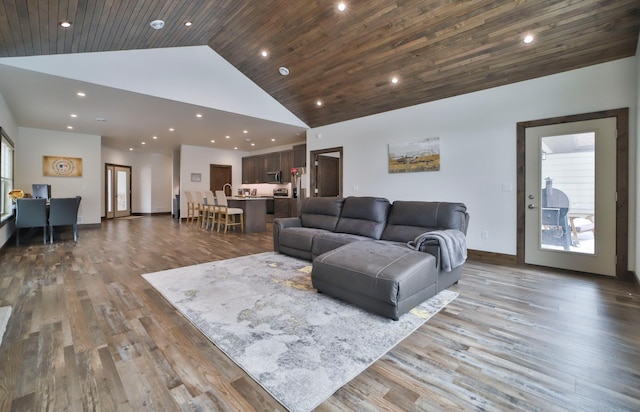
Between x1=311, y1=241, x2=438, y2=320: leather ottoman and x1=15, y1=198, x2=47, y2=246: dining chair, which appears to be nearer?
x1=311, y1=241, x2=438, y2=320: leather ottoman

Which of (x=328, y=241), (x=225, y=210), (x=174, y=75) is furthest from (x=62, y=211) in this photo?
(x=328, y=241)

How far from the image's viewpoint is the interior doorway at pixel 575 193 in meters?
3.47

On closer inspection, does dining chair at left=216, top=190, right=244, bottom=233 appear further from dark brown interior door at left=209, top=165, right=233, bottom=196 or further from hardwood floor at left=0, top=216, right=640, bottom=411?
hardwood floor at left=0, top=216, right=640, bottom=411

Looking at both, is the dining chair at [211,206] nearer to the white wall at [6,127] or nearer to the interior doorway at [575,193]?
the white wall at [6,127]

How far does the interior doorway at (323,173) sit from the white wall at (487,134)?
170 cm

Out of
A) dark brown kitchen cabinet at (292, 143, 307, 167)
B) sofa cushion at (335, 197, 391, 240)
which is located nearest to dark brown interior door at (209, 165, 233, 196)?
dark brown kitchen cabinet at (292, 143, 307, 167)

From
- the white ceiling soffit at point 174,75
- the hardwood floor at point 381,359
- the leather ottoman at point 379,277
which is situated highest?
the white ceiling soffit at point 174,75

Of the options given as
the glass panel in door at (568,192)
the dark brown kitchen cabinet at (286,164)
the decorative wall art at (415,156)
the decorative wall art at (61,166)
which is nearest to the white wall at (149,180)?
the decorative wall art at (61,166)

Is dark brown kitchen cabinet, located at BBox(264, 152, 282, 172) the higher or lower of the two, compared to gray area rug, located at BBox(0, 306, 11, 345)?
higher

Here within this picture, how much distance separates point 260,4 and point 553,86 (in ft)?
13.7

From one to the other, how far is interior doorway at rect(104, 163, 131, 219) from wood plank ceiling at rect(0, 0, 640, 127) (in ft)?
25.8

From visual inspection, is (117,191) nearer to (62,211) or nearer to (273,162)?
(62,211)

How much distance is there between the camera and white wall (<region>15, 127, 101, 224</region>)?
275 inches

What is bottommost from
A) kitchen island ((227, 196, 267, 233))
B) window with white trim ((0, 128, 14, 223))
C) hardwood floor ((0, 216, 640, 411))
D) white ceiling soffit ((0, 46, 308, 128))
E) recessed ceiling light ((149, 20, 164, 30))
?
hardwood floor ((0, 216, 640, 411))
